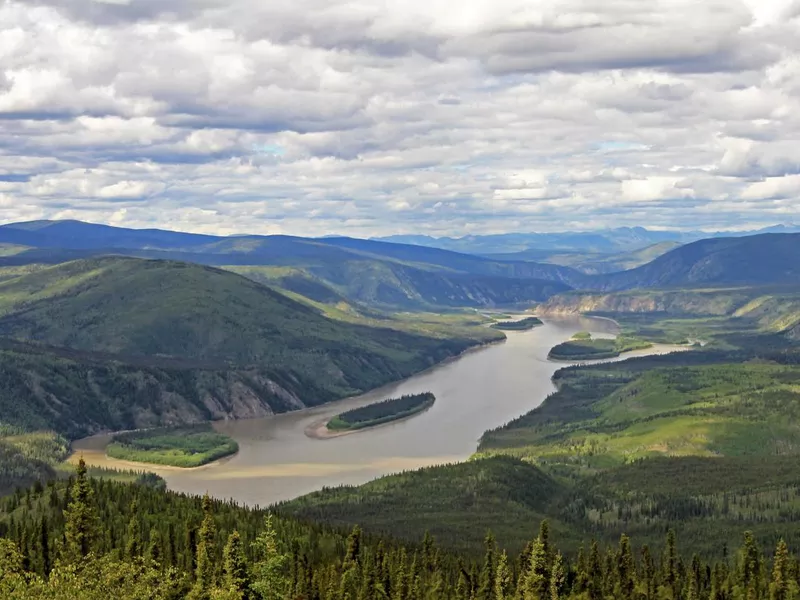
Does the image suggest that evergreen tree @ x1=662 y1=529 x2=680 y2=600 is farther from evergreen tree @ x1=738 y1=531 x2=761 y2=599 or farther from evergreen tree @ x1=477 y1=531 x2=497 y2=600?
evergreen tree @ x1=477 y1=531 x2=497 y2=600

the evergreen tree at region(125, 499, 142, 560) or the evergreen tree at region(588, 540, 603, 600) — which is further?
the evergreen tree at region(588, 540, 603, 600)

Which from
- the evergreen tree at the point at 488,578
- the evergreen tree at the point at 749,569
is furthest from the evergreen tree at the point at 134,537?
the evergreen tree at the point at 749,569

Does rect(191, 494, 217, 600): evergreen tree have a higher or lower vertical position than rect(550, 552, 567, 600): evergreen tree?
higher

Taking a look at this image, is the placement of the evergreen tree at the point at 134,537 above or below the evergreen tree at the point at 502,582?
above

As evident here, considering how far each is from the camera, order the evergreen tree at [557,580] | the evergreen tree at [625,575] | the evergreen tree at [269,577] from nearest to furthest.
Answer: the evergreen tree at [269,577], the evergreen tree at [557,580], the evergreen tree at [625,575]

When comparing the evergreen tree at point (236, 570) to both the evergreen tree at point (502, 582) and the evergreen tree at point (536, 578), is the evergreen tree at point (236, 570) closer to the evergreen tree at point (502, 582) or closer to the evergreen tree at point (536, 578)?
the evergreen tree at point (502, 582)

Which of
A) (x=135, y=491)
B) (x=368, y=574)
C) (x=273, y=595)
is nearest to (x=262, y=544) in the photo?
(x=273, y=595)

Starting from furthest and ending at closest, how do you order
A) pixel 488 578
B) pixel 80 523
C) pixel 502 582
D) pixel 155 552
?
pixel 488 578
pixel 155 552
pixel 502 582
pixel 80 523

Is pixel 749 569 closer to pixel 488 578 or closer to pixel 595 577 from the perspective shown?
pixel 595 577

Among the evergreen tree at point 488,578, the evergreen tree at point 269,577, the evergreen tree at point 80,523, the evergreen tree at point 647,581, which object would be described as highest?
the evergreen tree at point 80,523

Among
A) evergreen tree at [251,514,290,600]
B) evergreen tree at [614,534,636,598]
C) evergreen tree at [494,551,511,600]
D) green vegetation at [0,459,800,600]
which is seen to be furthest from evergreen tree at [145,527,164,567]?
evergreen tree at [614,534,636,598]

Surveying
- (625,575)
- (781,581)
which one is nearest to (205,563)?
(625,575)

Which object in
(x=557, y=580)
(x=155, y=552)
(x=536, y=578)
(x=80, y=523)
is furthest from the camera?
(x=155, y=552)
